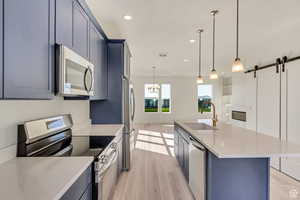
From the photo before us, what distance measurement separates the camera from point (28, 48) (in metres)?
1.05

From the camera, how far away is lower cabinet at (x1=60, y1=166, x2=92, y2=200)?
1010 mm

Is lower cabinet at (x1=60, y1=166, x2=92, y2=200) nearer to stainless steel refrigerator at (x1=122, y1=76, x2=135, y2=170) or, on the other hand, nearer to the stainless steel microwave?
the stainless steel microwave

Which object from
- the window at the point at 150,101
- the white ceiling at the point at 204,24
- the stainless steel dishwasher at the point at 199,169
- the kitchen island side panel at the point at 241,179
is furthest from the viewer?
the window at the point at 150,101

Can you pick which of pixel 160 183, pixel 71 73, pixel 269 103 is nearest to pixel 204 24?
pixel 269 103

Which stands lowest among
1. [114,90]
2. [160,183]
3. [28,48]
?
[160,183]

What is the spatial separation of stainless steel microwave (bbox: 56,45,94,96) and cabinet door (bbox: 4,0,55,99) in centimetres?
7

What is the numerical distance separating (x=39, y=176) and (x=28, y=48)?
2.50 feet

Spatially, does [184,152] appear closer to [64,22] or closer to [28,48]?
[64,22]

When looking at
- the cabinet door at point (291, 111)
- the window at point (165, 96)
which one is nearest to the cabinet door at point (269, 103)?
the cabinet door at point (291, 111)

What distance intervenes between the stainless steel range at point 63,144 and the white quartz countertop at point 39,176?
0.12 m

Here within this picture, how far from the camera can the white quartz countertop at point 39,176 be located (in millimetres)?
854

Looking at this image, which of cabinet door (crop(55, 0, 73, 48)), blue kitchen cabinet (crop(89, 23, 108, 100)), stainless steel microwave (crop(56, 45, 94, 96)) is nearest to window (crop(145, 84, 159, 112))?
blue kitchen cabinet (crop(89, 23, 108, 100))

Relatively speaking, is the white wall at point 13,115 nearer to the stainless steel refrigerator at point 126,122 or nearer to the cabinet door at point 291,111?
the stainless steel refrigerator at point 126,122

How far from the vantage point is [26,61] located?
1.04 meters
